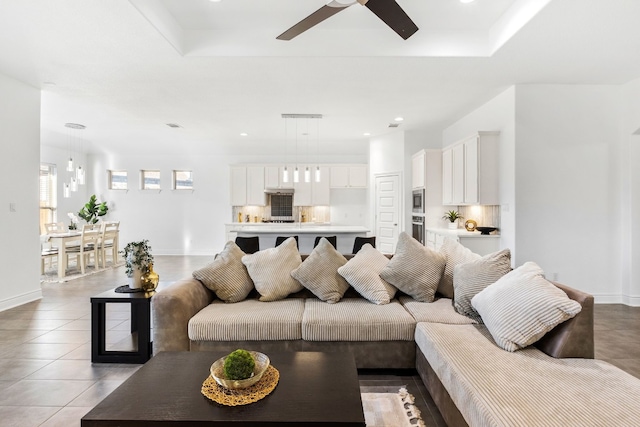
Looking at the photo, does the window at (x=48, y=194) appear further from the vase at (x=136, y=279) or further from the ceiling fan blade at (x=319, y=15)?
the ceiling fan blade at (x=319, y=15)

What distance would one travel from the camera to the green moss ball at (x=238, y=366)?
4.98ft

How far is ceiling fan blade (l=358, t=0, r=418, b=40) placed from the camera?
2.25 metres

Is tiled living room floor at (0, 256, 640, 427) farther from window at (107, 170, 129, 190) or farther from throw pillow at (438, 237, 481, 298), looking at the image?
window at (107, 170, 129, 190)

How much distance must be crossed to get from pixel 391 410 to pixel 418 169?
17.2 feet

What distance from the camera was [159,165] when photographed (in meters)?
A: 9.45

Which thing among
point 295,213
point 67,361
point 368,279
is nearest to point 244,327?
point 368,279

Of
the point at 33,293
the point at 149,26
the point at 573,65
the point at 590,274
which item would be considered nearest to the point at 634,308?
the point at 590,274

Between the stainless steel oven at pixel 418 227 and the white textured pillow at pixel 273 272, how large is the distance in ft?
13.0

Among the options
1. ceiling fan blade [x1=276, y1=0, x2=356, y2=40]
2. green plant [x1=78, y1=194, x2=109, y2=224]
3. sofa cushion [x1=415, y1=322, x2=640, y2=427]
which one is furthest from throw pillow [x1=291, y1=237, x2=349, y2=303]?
green plant [x1=78, y1=194, x2=109, y2=224]

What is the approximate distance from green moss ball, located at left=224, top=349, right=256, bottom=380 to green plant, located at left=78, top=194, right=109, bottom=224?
8.55 m

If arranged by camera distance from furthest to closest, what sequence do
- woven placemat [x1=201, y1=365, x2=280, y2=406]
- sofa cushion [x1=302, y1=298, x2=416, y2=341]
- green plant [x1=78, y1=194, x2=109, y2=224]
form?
green plant [x1=78, y1=194, x2=109, y2=224] < sofa cushion [x1=302, y1=298, x2=416, y2=341] < woven placemat [x1=201, y1=365, x2=280, y2=406]

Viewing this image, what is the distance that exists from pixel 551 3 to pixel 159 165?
9.15 m

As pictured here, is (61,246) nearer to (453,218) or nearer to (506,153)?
(453,218)

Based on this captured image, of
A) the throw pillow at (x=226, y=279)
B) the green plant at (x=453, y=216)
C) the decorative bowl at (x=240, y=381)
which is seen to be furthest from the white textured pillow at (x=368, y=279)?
the green plant at (x=453, y=216)
